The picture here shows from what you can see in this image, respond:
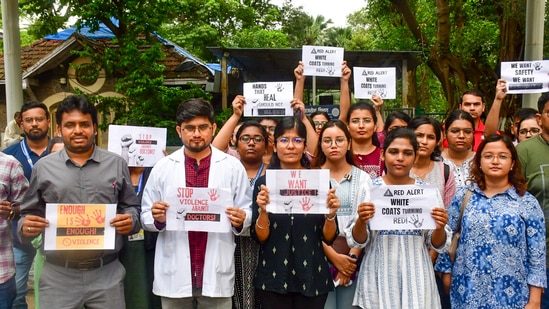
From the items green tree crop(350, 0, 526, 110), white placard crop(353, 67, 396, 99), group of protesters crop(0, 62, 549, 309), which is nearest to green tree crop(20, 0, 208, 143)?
white placard crop(353, 67, 396, 99)

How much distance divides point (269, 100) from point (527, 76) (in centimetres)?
294

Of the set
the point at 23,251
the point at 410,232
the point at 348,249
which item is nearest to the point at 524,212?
the point at 410,232

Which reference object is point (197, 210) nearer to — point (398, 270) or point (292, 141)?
point (292, 141)

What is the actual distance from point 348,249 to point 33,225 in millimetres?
2239

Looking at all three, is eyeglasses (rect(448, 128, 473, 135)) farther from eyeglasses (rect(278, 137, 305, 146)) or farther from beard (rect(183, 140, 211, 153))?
beard (rect(183, 140, 211, 153))

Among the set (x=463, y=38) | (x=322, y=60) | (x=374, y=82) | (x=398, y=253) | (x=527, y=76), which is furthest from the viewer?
(x=463, y=38)

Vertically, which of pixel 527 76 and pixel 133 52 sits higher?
pixel 133 52

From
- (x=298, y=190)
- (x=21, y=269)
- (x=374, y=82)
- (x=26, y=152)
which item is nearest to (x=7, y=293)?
(x=21, y=269)

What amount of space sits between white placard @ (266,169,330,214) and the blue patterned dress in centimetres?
104

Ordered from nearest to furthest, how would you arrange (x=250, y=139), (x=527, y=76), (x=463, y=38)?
(x=250, y=139) < (x=527, y=76) < (x=463, y=38)

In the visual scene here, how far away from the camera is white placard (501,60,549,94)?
5.39 meters

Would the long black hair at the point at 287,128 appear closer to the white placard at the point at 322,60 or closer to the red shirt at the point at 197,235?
the red shirt at the point at 197,235

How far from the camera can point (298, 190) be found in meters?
3.36

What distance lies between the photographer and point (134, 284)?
13.3 feet
